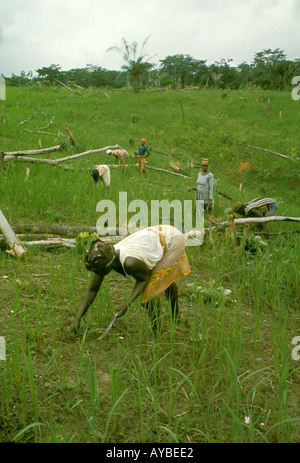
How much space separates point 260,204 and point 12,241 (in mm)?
3733

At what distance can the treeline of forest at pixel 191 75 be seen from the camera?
27.4 meters

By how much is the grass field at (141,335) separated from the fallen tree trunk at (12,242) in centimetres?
9

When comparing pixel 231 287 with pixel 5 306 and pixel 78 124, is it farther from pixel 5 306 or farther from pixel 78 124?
pixel 78 124

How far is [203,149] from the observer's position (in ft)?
50.9

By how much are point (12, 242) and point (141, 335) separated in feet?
6.50

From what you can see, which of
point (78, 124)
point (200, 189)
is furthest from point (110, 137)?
point (200, 189)

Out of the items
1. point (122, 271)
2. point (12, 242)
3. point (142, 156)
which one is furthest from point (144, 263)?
point (142, 156)

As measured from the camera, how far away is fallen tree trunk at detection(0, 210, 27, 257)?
3.92 m

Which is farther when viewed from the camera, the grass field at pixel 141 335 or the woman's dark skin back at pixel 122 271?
the woman's dark skin back at pixel 122 271

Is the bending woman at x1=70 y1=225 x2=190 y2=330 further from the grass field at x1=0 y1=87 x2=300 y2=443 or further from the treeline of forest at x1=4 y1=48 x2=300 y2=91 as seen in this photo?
the treeline of forest at x1=4 y1=48 x2=300 y2=91

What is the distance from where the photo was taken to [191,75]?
115 ft

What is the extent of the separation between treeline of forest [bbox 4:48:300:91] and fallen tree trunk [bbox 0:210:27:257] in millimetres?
19434

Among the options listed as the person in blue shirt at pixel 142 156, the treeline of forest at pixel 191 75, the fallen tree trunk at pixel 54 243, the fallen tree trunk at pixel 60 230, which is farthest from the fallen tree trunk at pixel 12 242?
the treeline of forest at pixel 191 75

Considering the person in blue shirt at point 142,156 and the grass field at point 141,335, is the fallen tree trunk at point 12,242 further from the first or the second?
the person in blue shirt at point 142,156
